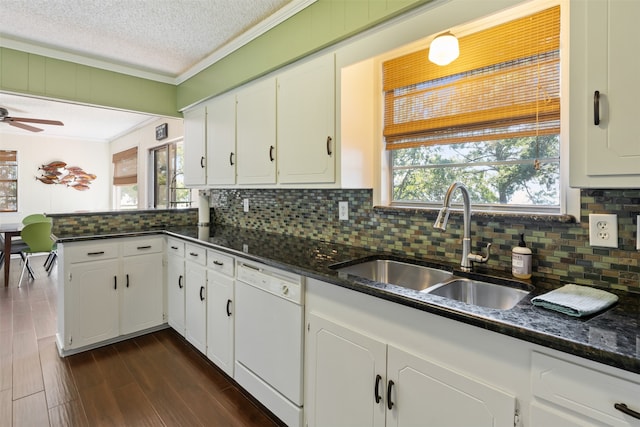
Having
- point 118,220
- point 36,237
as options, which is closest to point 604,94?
point 118,220

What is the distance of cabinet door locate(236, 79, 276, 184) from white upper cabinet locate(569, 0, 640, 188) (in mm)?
1704

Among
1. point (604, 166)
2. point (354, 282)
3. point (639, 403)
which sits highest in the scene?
point (604, 166)

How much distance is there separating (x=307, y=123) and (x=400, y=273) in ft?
3.44

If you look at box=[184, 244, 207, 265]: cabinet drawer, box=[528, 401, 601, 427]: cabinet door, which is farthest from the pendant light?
box=[184, 244, 207, 265]: cabinet drawer

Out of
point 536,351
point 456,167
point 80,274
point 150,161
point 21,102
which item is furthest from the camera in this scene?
point 150,161

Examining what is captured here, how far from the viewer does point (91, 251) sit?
267cm

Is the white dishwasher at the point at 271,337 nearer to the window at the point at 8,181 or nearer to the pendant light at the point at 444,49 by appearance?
the pendant light at the point at 444,49

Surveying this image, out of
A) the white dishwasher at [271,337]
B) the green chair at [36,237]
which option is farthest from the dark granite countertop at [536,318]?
the green chair at [36,237]

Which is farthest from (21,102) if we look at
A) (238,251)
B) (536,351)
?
(536,351)

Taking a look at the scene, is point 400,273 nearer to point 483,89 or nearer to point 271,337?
point 271,337

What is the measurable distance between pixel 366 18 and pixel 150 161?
16.3 ft

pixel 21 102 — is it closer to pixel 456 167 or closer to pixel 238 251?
pixel 238 251

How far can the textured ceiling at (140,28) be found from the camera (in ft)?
7.06

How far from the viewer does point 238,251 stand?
204 centimetres
